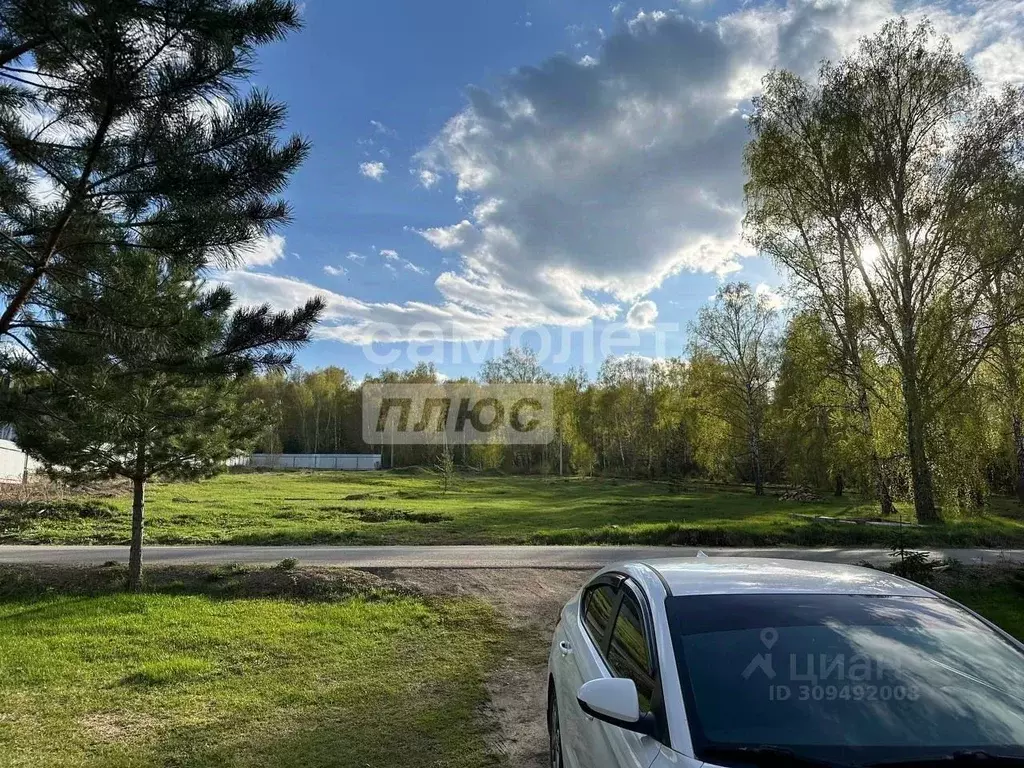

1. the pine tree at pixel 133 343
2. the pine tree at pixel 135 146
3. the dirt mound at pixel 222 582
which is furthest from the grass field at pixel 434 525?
the pine tree at pixel 135 146

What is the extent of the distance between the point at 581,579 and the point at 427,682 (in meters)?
4.94

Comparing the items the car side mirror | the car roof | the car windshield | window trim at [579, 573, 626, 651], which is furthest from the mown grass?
the car windshield

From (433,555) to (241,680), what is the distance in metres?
7.04

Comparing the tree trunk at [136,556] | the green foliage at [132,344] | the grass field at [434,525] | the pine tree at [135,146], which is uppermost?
the pine tree at [135,146]

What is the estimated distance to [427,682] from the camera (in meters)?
6.18

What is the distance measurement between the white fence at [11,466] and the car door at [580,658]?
2713 cm

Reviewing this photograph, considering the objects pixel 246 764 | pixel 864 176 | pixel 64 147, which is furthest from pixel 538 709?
pixel 864 176

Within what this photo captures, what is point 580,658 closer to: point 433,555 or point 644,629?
point 644,629

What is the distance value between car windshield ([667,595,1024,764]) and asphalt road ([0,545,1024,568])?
883 centimetres

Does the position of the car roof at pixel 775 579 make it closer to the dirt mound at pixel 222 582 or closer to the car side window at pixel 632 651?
the car side window at pixel 632 651

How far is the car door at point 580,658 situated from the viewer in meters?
3.14

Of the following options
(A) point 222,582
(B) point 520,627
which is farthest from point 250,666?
(A) point 222,582

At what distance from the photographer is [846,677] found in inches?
94.1

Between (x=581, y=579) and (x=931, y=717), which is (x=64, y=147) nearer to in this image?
(x=931, y=717)
